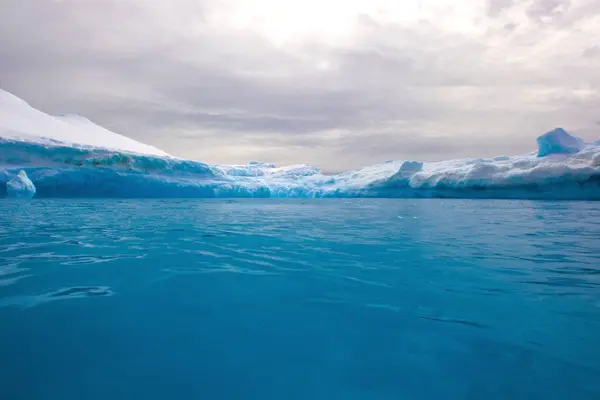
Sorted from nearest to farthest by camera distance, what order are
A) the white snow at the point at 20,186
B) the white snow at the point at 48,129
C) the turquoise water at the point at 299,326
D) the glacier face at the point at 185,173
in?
the turquoise water at the point at 299,326, the white snow at the point at 20,186, the glacier face at the point at 185,173, the white snow at the point at 48,129

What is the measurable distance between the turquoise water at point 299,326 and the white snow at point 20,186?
33.1 m

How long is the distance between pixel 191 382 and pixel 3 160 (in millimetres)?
42193

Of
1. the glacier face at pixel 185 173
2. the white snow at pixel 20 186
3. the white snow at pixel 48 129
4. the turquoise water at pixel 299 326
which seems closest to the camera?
the turquoise water at pixel 299 326

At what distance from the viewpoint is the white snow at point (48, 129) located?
39.3 m

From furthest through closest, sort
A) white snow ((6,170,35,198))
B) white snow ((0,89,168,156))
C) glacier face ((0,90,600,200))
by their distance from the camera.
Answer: white snow ((0,89,168,156))
glacier face ((0,90,600,200))
white snow ((6,170,35,198))

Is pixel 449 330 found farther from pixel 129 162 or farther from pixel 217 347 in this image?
pixel 129 162

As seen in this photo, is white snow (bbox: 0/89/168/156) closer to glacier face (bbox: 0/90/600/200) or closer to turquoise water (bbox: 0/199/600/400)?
glacier face (bbox: 0/90/600/200)

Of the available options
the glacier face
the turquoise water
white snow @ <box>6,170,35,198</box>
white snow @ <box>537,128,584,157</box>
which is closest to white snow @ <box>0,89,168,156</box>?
the glacier face

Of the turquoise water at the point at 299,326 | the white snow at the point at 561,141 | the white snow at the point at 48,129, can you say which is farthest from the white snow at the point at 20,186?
the white snow at the point at 561,141

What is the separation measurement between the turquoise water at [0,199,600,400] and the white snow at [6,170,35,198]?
33060mm

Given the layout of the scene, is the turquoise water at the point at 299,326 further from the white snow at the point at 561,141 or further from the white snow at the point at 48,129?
the white snow at the point at 561,141

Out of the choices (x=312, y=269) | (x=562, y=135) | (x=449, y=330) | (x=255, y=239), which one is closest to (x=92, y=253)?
(x=255, y=239)

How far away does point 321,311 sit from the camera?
3.86 m

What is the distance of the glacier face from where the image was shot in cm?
3506
